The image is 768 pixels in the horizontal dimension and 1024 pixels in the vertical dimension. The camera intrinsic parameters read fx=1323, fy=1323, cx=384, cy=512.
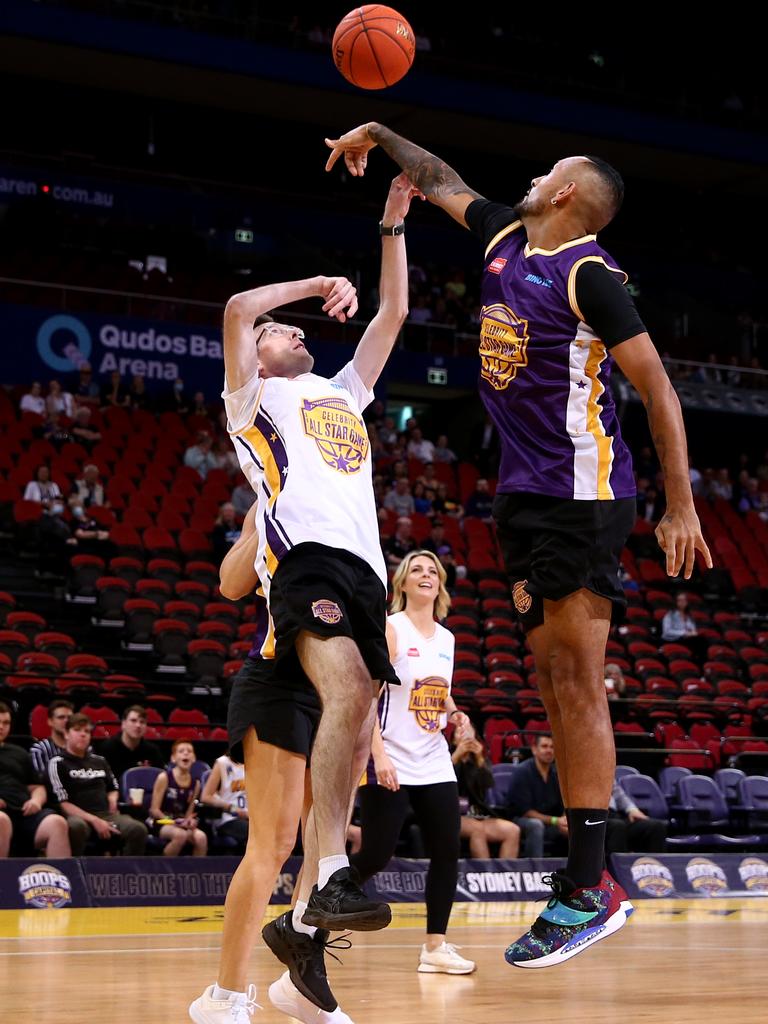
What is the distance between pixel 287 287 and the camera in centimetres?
482

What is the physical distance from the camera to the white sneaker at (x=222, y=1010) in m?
4.46

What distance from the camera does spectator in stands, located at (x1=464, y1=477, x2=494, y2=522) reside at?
20391mm

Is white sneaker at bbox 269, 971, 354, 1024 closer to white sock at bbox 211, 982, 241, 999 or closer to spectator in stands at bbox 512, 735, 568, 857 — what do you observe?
white sock at bbox 211, 982, 241, 999

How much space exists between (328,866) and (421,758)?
3480 millimetres

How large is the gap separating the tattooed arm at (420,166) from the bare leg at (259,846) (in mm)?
1992

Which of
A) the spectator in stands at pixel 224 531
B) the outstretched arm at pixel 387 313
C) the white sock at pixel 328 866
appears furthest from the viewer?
the spectator in stands at pixel 224 531

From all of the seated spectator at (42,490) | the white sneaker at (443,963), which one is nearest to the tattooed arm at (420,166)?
the white sneaker at (443,963)

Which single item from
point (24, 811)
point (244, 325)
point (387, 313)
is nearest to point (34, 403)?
point (24, 811)

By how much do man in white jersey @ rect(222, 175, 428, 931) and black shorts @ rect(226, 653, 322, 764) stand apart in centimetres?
9

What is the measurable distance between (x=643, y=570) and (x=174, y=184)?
36.9ft

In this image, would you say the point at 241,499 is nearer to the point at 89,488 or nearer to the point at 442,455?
the point at 89,488

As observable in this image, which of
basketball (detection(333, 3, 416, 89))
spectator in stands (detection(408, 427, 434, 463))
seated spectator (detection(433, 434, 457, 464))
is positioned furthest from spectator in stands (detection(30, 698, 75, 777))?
seated spectator (detection(433, 434, 457, 464))

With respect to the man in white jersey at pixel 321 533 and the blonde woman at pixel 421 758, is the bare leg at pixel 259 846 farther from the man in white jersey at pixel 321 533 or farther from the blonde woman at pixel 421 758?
the blonde woman at pixel 421 758

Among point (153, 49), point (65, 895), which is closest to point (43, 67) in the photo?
point (153, 49)
